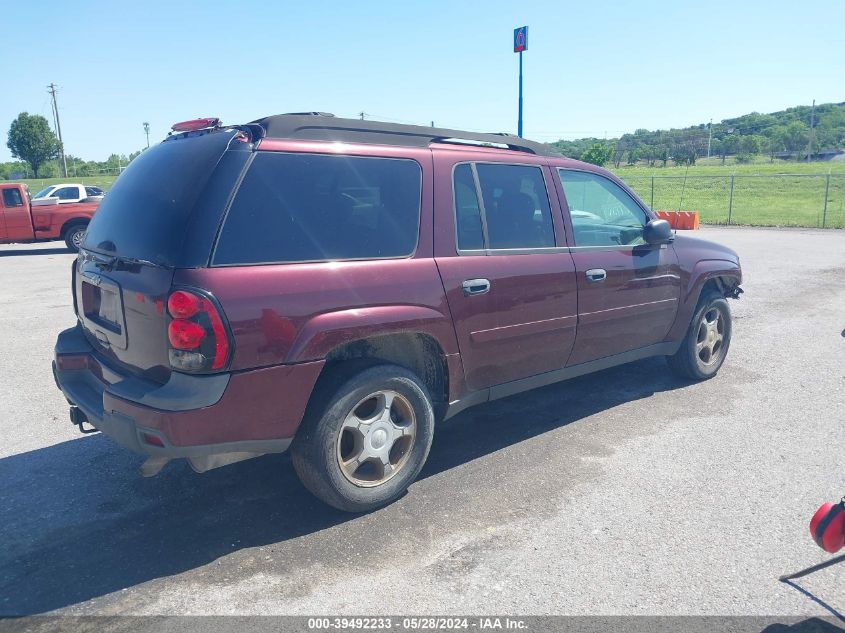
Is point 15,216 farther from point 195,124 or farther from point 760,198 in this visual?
point 760,198

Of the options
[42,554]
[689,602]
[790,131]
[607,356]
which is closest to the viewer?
[689,602]

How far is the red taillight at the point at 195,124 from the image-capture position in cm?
352

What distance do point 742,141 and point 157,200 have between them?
110042mm

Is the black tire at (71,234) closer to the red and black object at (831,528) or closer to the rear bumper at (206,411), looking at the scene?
the rear bumper at (206,411)

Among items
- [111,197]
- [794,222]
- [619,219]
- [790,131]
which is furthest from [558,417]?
[790,131]

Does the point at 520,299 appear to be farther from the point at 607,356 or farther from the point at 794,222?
the point at 794,222

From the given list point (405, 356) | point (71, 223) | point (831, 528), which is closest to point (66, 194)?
point (71, 223)

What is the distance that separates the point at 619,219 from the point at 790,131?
113m

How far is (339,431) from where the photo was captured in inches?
128

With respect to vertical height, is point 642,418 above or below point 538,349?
below

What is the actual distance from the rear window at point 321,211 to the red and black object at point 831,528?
2.21 meters

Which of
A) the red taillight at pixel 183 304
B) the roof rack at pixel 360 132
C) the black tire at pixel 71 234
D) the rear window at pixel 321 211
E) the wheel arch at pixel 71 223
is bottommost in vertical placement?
the black tire at pixel 71 234

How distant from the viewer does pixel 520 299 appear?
3.99m

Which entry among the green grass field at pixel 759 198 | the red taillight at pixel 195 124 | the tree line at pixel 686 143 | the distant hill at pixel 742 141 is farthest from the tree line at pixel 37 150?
the red taillight at pixel 195 124
